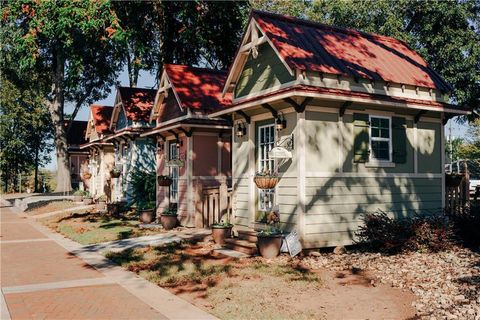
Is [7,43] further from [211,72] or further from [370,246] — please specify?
[370,246]

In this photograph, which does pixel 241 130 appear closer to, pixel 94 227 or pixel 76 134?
pixel 94 227

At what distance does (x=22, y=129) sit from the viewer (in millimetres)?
46625

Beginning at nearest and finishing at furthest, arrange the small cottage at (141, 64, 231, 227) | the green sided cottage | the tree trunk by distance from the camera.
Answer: the green sided cottage, the small cottage at (141, 64, 231, 227), the tree trunk

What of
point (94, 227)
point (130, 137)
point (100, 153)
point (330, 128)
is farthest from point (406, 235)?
point (100, 153)

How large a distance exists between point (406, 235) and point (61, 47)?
26608 mm

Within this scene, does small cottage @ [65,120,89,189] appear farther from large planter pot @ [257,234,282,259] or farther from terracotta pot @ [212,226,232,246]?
large planter pot @ [257,234,282,259]

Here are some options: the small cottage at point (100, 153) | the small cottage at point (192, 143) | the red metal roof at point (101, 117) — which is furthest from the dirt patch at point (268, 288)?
the red metal roof at point (101, 117)

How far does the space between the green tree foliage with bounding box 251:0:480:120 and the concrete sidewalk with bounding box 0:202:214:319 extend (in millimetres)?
21242

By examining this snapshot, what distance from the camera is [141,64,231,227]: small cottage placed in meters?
16.2

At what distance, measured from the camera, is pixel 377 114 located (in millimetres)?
12211

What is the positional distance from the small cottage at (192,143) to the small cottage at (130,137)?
4.43 meters

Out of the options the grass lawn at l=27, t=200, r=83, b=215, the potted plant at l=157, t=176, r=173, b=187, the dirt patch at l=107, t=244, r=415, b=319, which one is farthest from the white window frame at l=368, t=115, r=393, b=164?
the grass lawn at l=27, t=200, r=83, b=215

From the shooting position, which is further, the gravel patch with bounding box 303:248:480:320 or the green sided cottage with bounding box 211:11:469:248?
the green sided cottage with bounding box 211:11:469:248

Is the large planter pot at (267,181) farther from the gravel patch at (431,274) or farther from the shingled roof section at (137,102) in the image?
the shingled roof section at (137,102)
